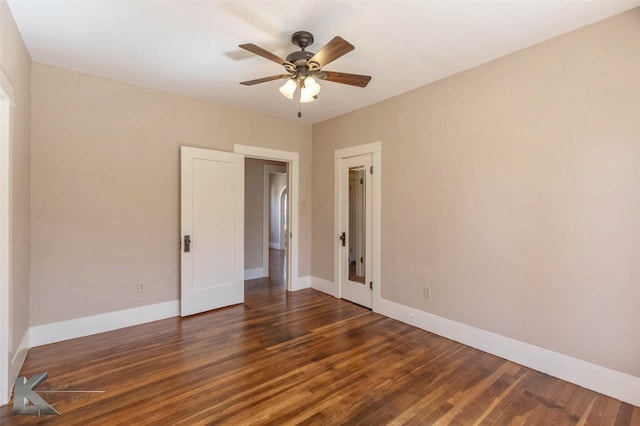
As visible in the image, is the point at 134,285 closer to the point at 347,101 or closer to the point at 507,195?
the point at 347,101

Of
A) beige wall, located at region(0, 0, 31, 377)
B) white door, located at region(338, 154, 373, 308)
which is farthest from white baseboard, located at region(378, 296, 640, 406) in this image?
beige wall, located at region(0, 0, 31, 377)

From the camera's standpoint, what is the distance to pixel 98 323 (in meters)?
3.32

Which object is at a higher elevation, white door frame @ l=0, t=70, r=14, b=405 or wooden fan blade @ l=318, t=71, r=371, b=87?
wooden fan blade @ l=318, t=71, r=371, b=87

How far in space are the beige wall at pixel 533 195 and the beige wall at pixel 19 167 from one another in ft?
11.9

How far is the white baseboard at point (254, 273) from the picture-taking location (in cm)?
583

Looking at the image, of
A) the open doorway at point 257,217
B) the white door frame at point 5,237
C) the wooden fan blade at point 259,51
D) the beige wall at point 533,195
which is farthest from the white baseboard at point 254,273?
the wooden fan blade at point 259,51

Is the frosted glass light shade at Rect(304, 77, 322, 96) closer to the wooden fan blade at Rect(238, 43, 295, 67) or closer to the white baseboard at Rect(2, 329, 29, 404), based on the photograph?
the wooden fan blade at Rect(238, 43, 295, 67)

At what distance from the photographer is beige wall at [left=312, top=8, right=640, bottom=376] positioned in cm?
223

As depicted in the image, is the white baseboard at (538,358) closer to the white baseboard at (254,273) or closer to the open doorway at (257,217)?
the open doorway at (257,217)

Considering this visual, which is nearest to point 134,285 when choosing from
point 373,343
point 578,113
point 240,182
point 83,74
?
point 240,182

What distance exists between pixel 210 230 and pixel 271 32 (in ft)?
8.44

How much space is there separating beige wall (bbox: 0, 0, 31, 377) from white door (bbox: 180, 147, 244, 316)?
4.61ft

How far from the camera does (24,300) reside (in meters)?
2.76

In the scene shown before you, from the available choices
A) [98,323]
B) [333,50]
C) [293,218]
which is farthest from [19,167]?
[293,218]
